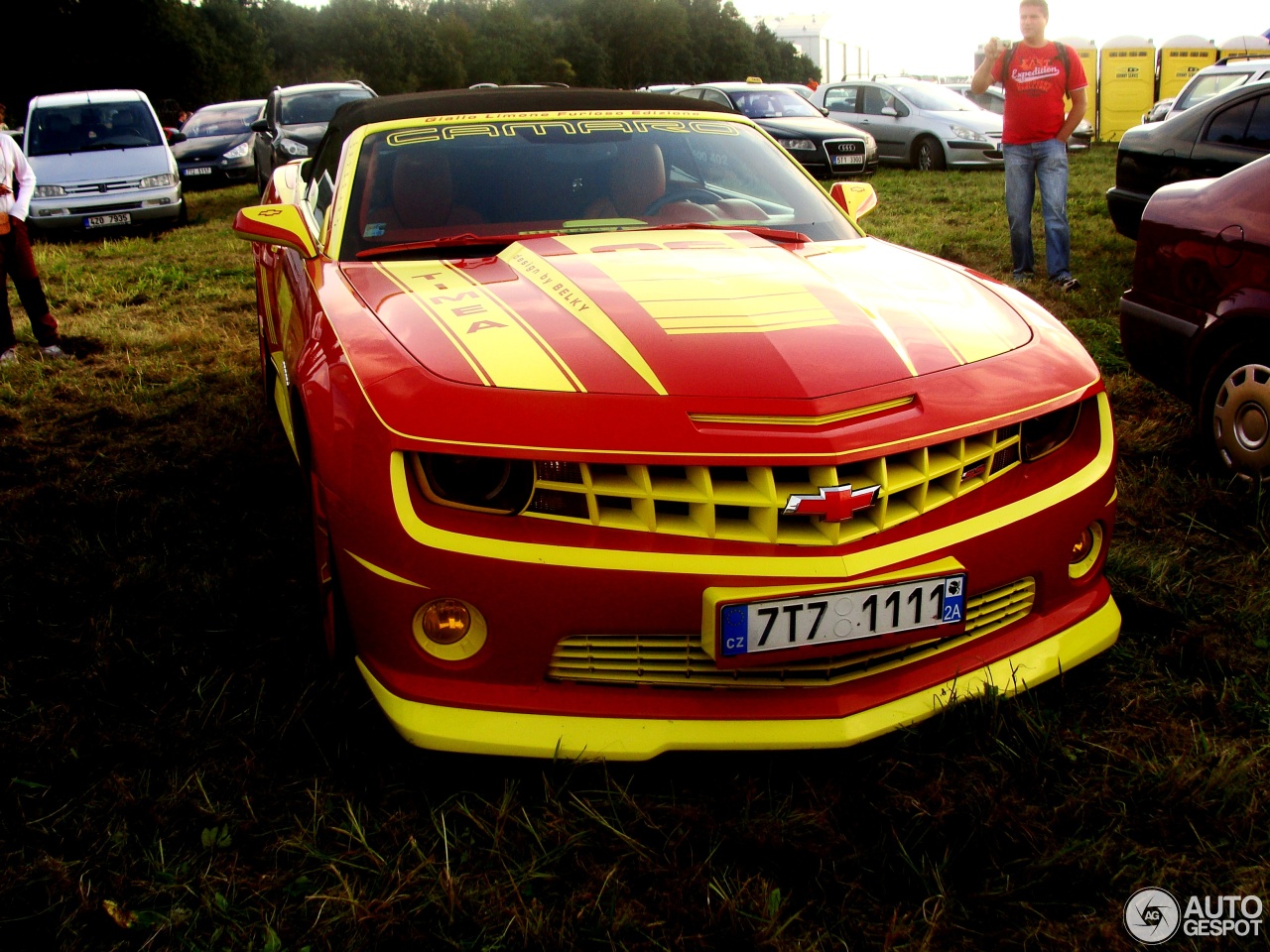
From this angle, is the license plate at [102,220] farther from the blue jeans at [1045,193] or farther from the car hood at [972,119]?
the car hood at [972,119]

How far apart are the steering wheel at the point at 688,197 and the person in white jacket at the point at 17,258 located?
4.12 m

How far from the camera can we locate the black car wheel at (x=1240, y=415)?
320cm

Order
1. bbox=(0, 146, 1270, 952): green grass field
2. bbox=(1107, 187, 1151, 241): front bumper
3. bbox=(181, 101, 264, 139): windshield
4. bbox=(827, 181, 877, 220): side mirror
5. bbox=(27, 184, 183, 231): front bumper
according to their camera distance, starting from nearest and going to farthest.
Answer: bbox=(0, 146, 1270, 952): green grass field < bbox=(827, 181, 877, 220): side mirror < bbox=(1107, 187, 1151, 241): front bumper < bbox=(27, 184, 183, 231): front bumper < bbox=(181, 101, 264, 139): windshield

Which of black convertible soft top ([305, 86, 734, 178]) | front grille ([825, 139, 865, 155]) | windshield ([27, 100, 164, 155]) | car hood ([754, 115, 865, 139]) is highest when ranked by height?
black convertible soft top ([305, 86, 734, 178])

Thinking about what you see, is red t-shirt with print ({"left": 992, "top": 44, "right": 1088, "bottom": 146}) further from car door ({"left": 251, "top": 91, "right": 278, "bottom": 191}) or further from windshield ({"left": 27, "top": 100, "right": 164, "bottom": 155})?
windshield ({"left": 27, "top": 100, "right": 164, "bottom": 155})

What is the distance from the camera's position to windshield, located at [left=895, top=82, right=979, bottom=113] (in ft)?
46.6

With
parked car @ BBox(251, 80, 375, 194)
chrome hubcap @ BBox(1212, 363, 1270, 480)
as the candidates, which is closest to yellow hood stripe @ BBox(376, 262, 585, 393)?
chrome hubcap @ BBox(1212, 363, 1270, 480)

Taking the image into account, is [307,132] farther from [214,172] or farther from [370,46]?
[370,46]

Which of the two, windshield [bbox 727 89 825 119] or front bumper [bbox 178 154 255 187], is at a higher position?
windshield [bbox 727 89 825 119]

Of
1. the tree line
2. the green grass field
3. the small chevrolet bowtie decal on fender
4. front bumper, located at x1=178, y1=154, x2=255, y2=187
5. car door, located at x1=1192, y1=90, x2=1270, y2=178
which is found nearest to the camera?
the green grass field

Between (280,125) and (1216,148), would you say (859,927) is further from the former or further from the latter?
(280,125)

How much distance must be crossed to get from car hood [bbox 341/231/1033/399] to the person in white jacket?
405cm

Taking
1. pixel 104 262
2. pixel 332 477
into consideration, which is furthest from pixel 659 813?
pixel 104 262

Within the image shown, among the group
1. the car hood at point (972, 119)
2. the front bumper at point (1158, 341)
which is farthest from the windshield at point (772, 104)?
the front bumper at point (1158, 341)
